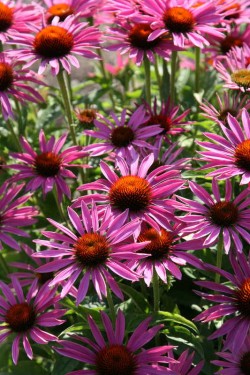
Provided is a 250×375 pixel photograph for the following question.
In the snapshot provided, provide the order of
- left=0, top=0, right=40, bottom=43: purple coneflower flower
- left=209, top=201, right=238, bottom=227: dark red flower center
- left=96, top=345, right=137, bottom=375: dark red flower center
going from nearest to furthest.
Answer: left=96, top=345, right=137, bottom=375: dark red flower center
left=209, top=201, right=238, bottom=227: dark red flower center
left=0, top=0, right=40, bottom=43: purple coneflower flower

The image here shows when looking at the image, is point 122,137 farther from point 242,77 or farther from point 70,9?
point 70,9

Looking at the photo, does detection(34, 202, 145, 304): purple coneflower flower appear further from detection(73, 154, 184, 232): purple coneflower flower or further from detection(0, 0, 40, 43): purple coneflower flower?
detection(0, 0, 40, 43): purple coneflower flower

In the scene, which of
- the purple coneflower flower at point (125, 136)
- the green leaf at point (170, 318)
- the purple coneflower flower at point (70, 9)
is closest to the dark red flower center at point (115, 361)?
the green leaf at point (170, 318)

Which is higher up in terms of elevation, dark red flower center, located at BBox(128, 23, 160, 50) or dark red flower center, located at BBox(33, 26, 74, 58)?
dark red flower center, located at BBox(128, 23, 160, 50)

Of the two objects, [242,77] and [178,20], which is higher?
[178,20]

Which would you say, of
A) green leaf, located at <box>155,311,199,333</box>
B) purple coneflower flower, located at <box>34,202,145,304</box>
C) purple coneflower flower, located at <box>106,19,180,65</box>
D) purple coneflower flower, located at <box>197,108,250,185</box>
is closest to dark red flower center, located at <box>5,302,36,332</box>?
purple coneflower flower, located at <box>34,202,145,304</box>

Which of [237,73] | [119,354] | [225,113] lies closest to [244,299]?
[119,354]

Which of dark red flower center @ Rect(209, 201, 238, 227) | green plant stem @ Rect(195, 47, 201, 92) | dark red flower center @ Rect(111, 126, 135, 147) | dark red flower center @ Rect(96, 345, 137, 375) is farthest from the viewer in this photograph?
green plant stem @ Rect(195, 47, 201, 92)

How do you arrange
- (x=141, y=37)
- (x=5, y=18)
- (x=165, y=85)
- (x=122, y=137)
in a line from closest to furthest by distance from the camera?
(x=122, y=137) → (x=141, y=37) → (x=5, y=18) → (x=165, y=85)

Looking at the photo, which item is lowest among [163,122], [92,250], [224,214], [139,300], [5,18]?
[139,300]
